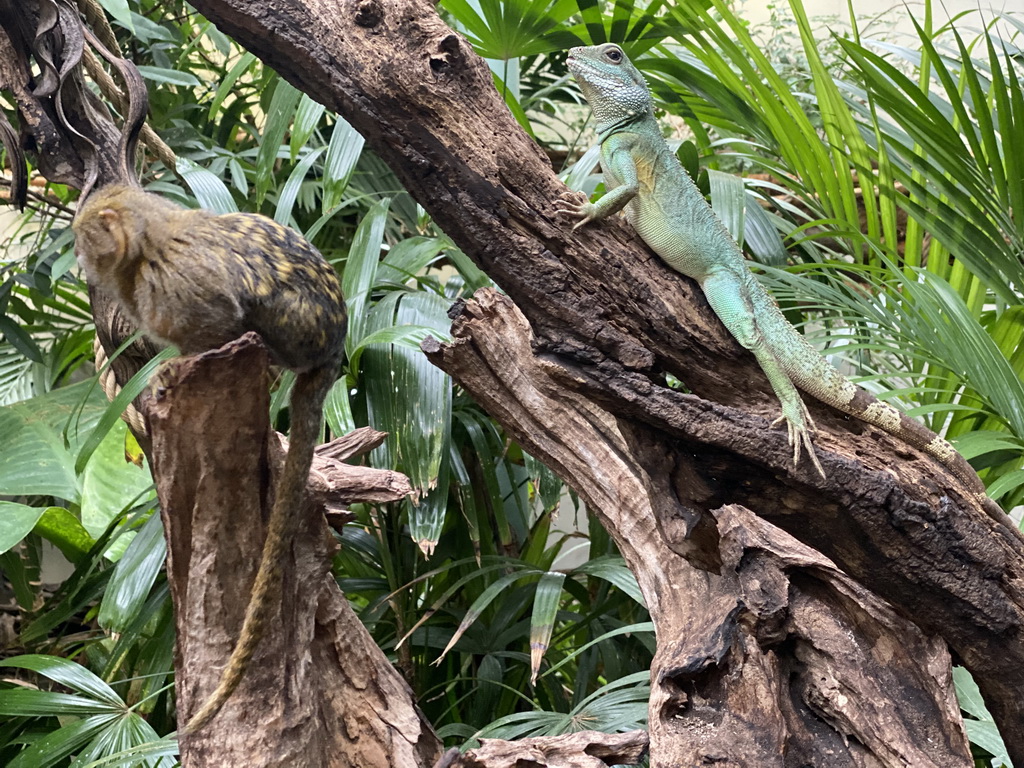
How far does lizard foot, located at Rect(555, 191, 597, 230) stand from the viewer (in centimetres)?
151

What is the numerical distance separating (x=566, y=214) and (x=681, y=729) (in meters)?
0.93

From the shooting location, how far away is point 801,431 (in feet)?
4.98

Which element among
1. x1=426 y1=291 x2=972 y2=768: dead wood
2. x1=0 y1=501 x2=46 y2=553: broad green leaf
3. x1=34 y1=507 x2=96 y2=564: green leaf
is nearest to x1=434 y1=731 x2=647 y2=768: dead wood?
x1=426 y1=291 x2=972 y2=768: dead wood

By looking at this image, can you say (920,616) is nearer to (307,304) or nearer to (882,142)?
(307,304)

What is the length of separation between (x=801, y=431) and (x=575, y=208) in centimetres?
58

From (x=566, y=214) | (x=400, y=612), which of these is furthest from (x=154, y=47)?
(x=566, y=214)

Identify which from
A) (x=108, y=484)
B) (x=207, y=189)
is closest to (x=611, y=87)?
(x=207, y=189)

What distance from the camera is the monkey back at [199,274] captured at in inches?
49.7

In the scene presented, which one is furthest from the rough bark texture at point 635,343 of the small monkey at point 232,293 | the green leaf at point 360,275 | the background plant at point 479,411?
the green leaf at point 360,275

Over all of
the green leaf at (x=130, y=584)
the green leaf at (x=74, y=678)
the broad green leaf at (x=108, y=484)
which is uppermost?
the green leaf at (x=130, y=584)

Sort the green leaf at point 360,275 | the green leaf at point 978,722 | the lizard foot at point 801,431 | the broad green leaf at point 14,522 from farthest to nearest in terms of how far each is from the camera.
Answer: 1. the green leaf at point 360,275
2. the broad green leaf at point 14,522
3. the green leaf at point 978,722
4. the lizard foot at point 801,431

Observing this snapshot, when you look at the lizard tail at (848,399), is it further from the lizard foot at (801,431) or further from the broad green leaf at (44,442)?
the broad green leaf at (44,442)

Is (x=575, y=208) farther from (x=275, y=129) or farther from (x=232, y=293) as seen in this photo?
(x=275, y=129)

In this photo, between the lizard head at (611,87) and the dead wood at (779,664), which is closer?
the dead wood at (779,664)
